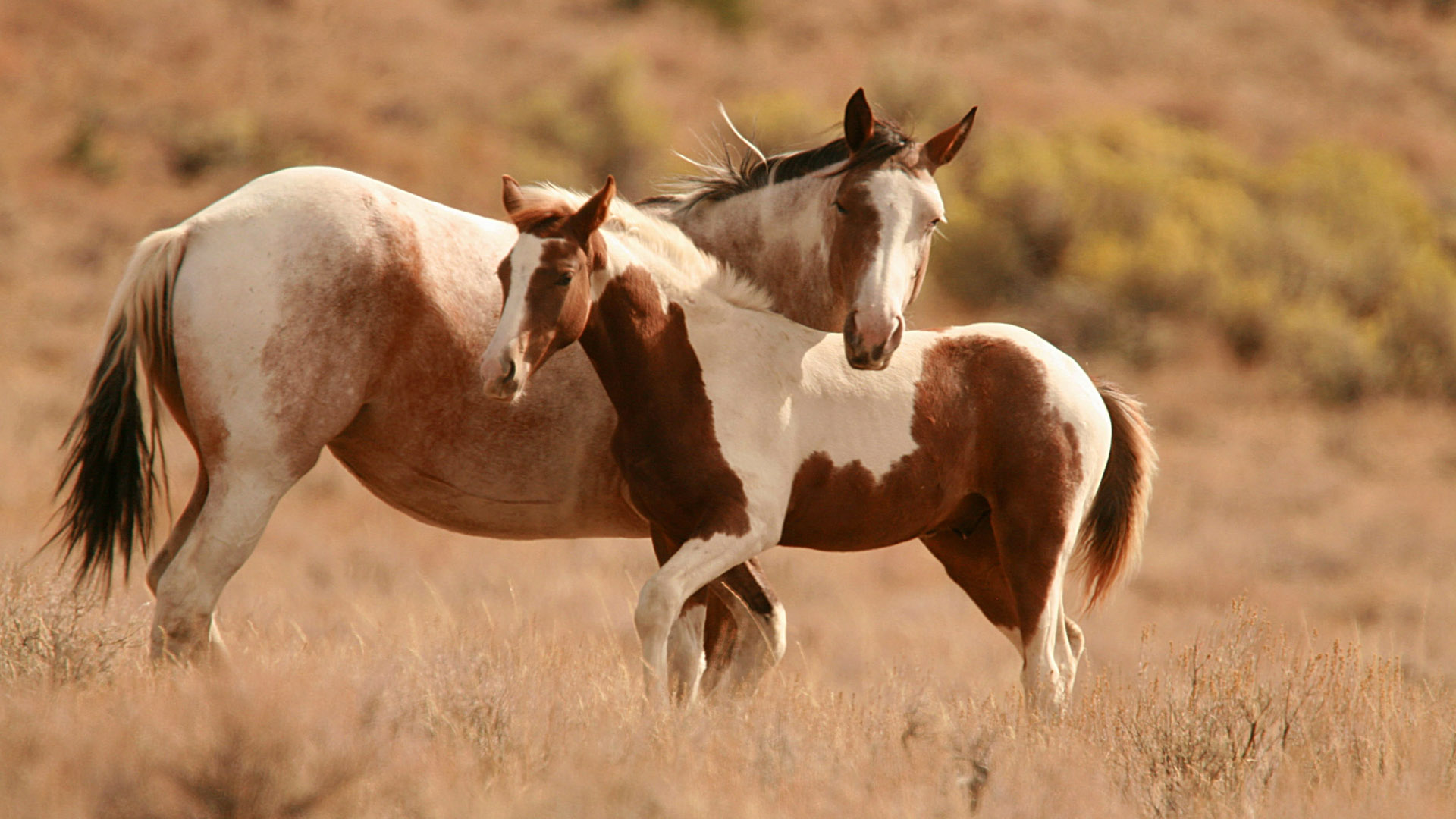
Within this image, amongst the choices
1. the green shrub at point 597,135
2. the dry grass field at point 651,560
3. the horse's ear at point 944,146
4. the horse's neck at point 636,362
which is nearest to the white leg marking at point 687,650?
the dry grass field at point 651,560

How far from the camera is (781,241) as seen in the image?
15.6 feet

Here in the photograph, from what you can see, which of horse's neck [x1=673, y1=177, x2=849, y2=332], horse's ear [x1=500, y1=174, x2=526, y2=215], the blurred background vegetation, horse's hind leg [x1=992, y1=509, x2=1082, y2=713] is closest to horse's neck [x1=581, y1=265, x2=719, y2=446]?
horse's ear [x1=500, y1=174, x2=526, y2=215]

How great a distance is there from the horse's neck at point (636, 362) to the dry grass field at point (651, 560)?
0.87 m

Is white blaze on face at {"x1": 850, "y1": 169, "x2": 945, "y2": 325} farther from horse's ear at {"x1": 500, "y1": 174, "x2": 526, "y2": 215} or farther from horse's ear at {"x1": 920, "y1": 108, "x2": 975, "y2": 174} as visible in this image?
horse's ear at {"x1": 500, "y1": 174, "x2": 526, "y2": 215}

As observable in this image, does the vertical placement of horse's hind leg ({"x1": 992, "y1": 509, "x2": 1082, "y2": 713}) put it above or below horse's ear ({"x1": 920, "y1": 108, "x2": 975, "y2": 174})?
below

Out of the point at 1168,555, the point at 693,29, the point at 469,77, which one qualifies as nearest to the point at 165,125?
the point at 469,77

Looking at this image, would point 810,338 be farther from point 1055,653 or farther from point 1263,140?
point 1263,140

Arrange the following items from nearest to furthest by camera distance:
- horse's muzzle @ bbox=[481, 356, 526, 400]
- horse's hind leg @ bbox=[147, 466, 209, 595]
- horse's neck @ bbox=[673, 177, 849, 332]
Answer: horse's muzzle @ bbox=[481, 356, 526, 400], horse's hind leg @ bbox=[147, 466, 209, 595], horse's neck @ bbox=[673, 177, 849, 332]

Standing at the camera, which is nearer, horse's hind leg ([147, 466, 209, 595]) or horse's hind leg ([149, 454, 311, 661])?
horse's hind leg ([149, 454, 311, 661])

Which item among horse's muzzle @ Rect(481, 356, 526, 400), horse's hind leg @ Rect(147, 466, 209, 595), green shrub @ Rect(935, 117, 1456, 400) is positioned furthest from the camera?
green shrub @ Rect(935, 117, 1456, 400)

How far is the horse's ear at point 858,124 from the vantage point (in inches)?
171

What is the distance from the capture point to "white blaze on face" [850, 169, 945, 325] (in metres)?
3.98

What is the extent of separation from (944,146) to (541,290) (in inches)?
64.0

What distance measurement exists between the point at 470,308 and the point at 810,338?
1119 mm
